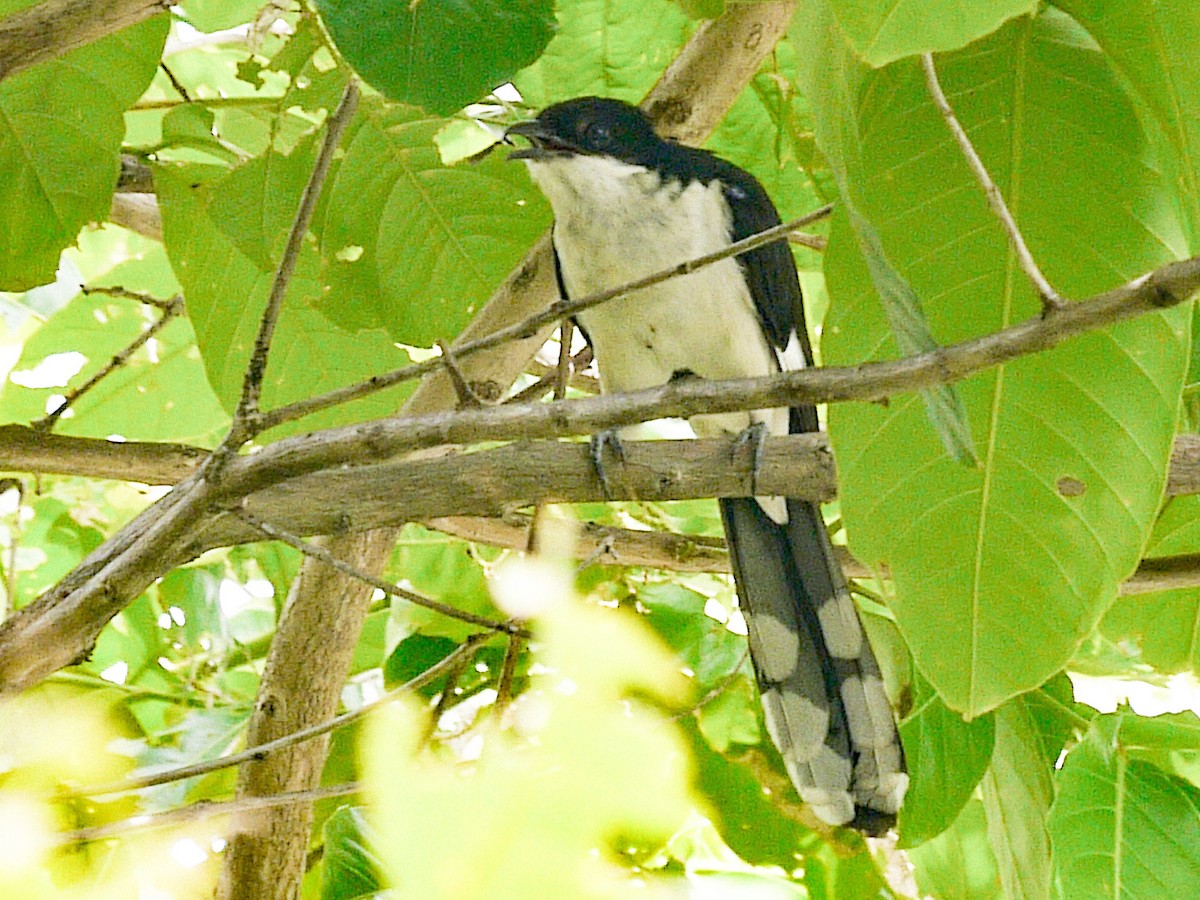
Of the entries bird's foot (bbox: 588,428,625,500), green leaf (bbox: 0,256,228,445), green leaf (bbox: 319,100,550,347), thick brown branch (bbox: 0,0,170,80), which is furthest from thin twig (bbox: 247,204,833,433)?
green leaf (bbox: 0,256,228,445)

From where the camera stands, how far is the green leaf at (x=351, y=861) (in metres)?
1.19

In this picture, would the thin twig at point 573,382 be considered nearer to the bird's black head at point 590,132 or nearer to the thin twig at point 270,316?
the bird's black head at point 590,132

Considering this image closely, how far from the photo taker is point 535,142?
5.19 ft

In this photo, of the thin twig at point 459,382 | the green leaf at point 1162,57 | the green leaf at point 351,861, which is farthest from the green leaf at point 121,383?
the green leaf at point 1162,57

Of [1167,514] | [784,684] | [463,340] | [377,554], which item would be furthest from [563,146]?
[1167,514]

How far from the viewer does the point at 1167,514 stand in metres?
1.13

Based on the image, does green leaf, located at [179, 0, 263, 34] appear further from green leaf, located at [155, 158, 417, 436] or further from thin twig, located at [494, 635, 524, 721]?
thin twig, located at [494, 635, 524, 721]

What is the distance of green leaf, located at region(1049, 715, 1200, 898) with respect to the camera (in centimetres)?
103

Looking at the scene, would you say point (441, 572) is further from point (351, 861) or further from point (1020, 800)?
point (1020, 800)

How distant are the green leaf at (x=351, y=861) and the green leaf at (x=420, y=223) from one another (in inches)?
18.2

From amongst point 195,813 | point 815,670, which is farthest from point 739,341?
point 195,813

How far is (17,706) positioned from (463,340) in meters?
0.55

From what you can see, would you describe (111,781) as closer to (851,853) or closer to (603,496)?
(603,496)

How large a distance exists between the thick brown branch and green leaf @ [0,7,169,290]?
1.06 ft
